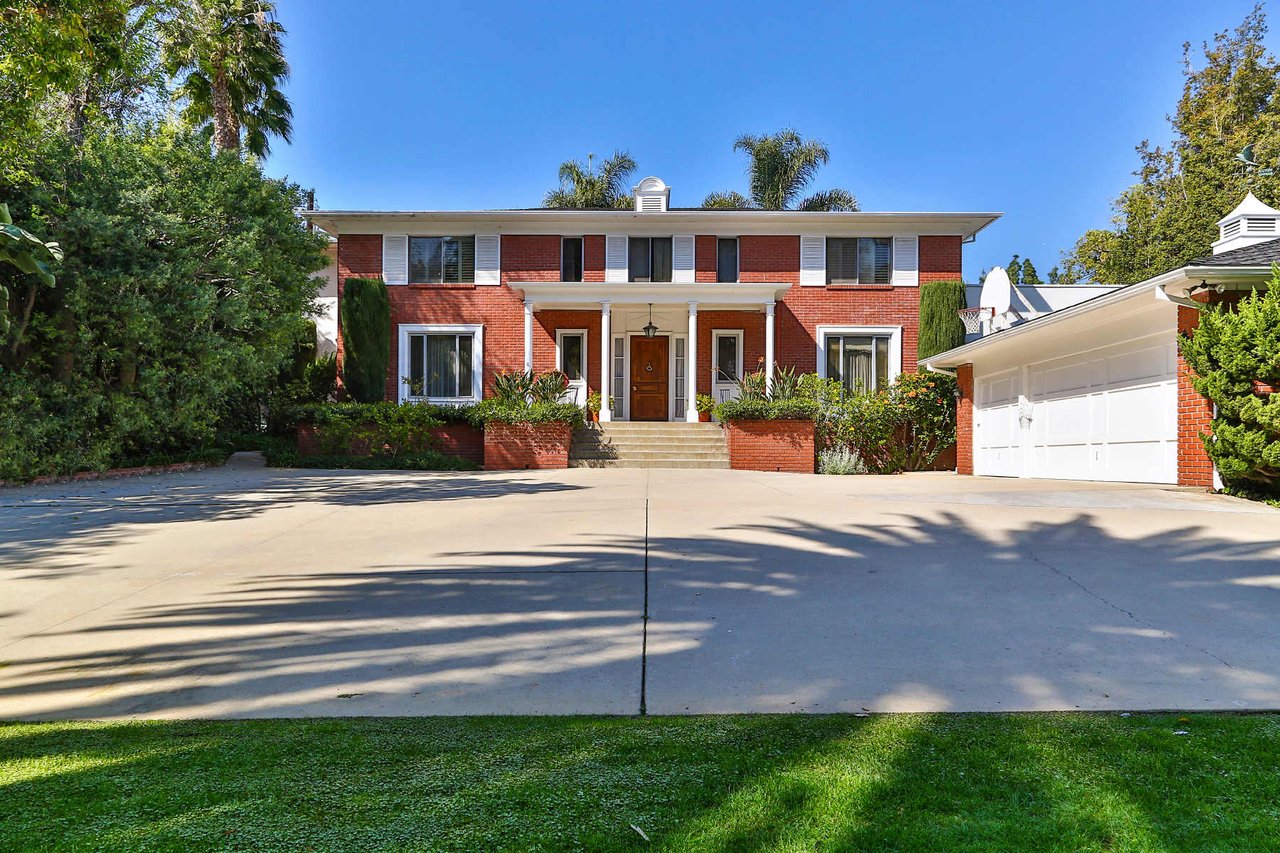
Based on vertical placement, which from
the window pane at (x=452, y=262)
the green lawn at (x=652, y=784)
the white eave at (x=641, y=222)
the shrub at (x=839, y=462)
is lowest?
the green lawn at (x=652, y=784)

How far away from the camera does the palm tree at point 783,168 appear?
27859 mm

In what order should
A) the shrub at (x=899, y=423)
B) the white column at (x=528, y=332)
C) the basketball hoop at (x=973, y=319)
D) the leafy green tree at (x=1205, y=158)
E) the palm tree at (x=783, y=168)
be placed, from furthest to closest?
1. the palm tree at (x=783, y=168)
2. the leafy green tree at (x=1205, y=158)
3. the white column at (x=528, y=332)
4. the basketball hoop at (x=973, y=319)
5. the shrub at (x=899, y=423)

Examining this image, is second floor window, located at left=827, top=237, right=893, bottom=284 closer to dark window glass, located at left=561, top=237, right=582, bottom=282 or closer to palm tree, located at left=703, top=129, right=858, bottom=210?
dark window glass, located at left=561, top=237, right=582, bottom=282

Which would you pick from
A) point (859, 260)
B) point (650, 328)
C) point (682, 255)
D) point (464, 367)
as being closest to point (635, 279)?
point (682, 255)

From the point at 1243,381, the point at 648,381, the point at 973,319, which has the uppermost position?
the point at 973,319

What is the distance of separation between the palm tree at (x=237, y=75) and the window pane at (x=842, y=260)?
1394 cm

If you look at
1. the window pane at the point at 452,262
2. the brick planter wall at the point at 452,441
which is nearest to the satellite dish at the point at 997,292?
the brick planter wall at the point at 452,441

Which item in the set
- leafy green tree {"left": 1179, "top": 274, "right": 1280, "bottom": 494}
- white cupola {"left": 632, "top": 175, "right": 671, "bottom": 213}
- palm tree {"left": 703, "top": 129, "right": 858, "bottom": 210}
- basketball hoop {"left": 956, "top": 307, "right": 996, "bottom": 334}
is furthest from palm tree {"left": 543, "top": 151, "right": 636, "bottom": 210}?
leafy green tree {"left": 1179, "top": 274, "right": 1280, "bottom": 494}

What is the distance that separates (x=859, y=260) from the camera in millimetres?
18312

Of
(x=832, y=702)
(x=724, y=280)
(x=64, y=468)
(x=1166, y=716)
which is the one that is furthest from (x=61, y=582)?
(x=724, y=280)

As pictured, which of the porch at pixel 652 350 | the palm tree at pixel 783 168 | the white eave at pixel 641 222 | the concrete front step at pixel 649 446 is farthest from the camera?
the palm tree at pixel 783 168

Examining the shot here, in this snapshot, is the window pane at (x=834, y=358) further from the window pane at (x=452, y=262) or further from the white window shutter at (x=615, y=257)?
the window pane at (x=452, y=262)

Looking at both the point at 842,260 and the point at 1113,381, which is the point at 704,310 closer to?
the point at 842,260

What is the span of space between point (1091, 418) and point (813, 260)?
8752 millimetres
